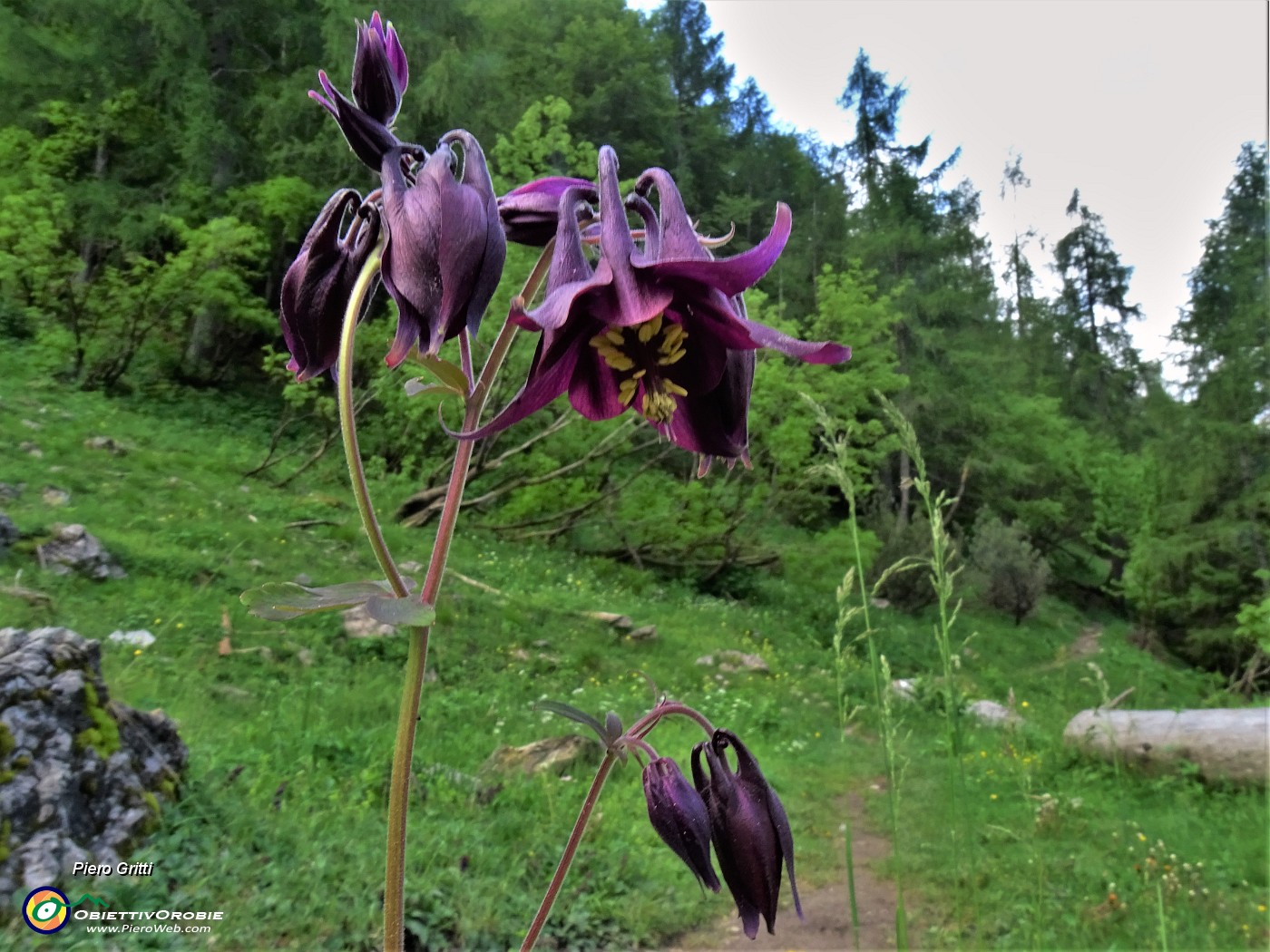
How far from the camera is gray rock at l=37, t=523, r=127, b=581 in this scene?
401 cm

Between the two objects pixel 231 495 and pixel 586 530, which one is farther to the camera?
pixel 586 530

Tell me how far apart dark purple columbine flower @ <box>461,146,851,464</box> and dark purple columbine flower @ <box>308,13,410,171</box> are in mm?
140

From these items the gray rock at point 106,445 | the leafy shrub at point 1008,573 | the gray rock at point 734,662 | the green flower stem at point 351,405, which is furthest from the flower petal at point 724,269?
the leafy shrub at point 1008,573

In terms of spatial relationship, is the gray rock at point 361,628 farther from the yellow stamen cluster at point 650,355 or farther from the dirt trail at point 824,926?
the yellow stamen cluster at point 650,355

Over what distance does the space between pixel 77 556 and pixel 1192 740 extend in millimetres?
5746

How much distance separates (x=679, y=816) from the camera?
2.56ft

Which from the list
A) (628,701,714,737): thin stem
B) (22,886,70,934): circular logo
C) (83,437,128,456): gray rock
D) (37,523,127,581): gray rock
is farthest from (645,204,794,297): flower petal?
(83,437,128,456): gray rock

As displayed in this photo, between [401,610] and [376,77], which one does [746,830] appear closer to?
[401,610]

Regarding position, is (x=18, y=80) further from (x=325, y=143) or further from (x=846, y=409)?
(x=846, y=409)

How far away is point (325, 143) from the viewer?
10617 mm

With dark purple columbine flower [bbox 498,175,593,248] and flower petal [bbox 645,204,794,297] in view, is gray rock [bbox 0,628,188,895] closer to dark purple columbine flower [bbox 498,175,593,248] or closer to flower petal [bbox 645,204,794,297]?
dark purple columbine flower [bbox 498,175,593,248]

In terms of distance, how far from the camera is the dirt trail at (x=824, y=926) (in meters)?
2.56

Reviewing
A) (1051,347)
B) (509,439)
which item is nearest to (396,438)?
(509,439)

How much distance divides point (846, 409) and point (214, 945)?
8.19 m
